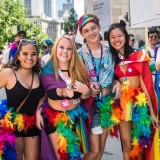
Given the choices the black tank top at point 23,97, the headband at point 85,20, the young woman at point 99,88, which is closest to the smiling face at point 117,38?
the young woman at point 99,88

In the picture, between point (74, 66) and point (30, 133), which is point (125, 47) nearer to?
point (74, 66)

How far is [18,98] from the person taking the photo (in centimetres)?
356

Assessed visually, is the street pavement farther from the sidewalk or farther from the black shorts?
the black shorts

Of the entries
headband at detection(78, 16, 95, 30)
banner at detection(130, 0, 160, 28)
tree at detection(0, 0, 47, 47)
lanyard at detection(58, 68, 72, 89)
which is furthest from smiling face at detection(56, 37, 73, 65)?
Answer: tree at detection(0, 0, 47, 47)

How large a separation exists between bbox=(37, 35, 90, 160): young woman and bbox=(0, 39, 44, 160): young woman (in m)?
0.11

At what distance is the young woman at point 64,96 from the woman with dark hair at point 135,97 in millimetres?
482

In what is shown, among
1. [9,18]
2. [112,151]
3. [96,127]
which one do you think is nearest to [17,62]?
[96,127]

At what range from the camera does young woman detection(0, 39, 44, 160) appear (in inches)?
→ 140

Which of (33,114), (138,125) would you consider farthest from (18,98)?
(138,125)

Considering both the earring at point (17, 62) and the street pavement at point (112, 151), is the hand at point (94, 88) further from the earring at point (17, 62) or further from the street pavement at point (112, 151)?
the street pavement at point (112, 151)

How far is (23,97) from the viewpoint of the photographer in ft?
11.7

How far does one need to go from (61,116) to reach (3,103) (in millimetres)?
654

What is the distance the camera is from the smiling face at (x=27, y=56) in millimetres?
3648

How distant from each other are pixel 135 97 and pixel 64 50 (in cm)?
96
